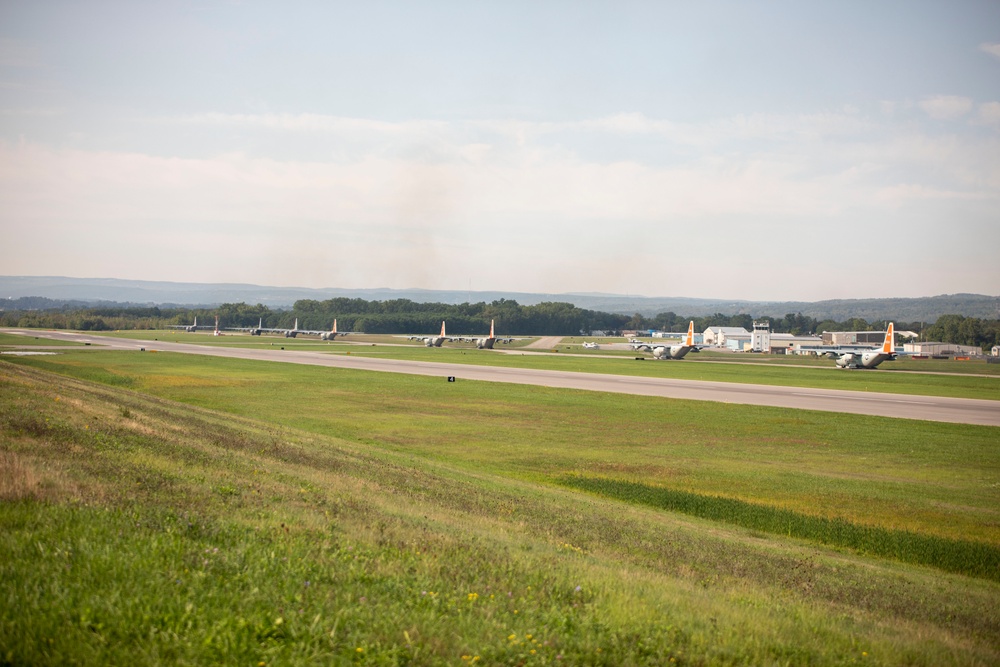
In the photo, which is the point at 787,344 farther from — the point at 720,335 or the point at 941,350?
the point at 941,350

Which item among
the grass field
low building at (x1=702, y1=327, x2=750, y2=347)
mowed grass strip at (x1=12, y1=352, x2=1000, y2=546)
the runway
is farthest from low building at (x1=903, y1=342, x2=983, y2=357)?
the grass field

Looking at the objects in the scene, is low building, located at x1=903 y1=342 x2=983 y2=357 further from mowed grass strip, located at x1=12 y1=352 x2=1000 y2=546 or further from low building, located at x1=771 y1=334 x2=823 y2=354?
mowed grass strip, located at x1=12 y1=352 x2=1000 y2=546

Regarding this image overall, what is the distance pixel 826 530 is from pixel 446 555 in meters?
12.5

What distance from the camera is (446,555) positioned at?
31.0 ft

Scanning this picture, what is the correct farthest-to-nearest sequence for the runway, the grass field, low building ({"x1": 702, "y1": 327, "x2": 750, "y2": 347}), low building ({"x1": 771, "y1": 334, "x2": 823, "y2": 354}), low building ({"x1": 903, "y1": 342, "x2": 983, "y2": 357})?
low building ({"x1": 702, "y1": 327, "x2": 750, "y2": 347}) < low building ({"x1": 903, "y1": 342, "x2": 983, "y2": 357}) < low building ({"x1": 771, "y1": 334, "x2": 823, "y2": 354}) < the runway < the grass field

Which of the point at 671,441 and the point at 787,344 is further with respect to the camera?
the point at 787,344

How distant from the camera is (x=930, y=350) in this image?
147m

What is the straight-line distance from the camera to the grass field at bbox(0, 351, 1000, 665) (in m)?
6.62

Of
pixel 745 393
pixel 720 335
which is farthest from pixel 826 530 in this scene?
pixel 720 335

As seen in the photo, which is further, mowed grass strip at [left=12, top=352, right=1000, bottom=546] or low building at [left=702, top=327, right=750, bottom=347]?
low building at [left=702, top=327, right=750, bottom=347]

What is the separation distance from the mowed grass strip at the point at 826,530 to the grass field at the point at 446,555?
0.39ft

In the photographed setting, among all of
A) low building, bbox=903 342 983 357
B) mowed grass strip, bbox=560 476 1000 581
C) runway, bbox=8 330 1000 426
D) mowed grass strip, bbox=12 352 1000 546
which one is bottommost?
mowed grass strip, bbox=12 352 1000 546

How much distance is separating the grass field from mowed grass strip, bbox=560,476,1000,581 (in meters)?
0.12

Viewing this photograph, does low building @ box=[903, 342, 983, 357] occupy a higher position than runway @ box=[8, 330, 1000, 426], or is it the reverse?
low building @ box=[903, 342, 983, 357]
